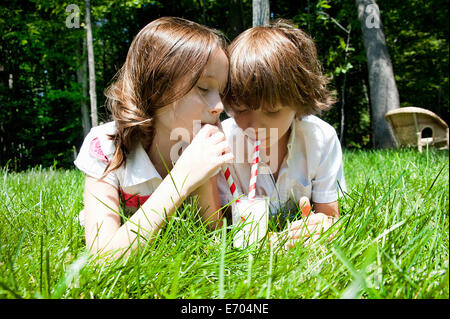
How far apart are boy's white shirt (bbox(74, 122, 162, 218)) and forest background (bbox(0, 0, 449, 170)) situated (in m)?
5.25

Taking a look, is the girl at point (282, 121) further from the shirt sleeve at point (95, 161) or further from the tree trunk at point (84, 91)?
the tree trunk at point (84, 91)

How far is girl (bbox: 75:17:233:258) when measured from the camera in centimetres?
137

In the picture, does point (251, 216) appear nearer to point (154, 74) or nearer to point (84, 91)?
point (154, 74)

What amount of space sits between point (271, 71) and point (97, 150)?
2.90 feet

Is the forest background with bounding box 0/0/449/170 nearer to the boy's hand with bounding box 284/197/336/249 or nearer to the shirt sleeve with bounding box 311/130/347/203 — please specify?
the shirt sleeve with bounding box 311/130/347/203

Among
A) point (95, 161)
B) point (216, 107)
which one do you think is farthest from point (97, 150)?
point (216, 107)

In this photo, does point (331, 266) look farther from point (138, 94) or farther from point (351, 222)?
point (138, 94)

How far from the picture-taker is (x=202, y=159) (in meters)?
1.36

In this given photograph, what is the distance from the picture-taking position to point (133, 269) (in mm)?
934

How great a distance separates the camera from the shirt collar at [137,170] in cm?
150

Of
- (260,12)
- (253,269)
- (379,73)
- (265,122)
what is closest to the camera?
(253,269)

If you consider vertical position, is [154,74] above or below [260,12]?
below
